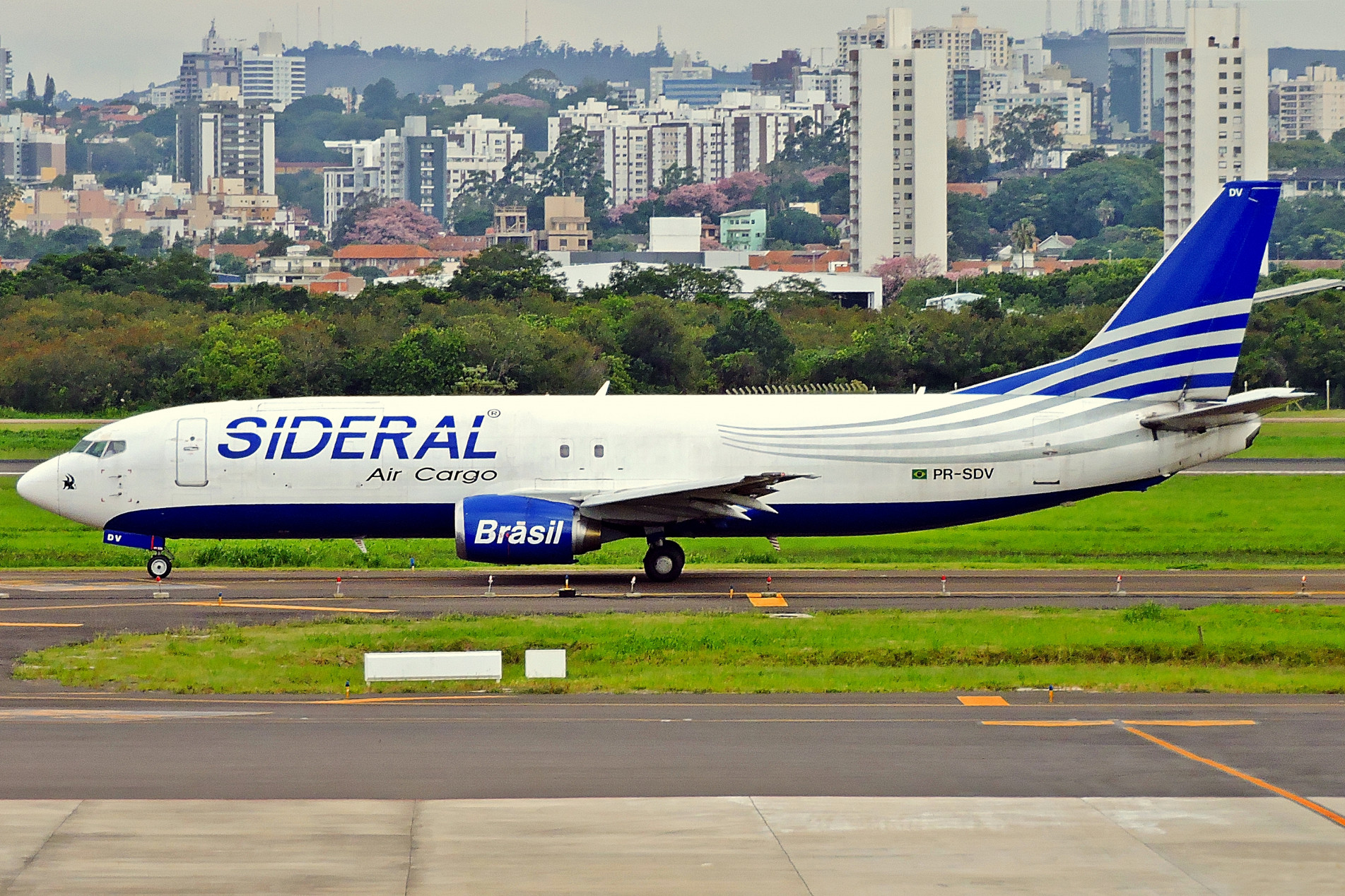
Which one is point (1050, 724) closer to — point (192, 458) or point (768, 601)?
point (768, 601)

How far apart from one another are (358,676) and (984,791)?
11499mm

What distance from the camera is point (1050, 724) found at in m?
24.6

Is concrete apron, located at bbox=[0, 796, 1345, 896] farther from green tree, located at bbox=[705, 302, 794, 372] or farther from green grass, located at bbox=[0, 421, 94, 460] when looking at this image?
green tree, located at bbox=[705, 302, 794, 372]

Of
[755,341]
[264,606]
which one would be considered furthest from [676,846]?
[755,341]

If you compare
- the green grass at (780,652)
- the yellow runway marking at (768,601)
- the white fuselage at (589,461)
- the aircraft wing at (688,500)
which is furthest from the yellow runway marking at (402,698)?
the white fuselage at (589,461)

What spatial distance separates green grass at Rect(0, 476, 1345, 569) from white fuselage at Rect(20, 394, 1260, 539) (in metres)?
4.81

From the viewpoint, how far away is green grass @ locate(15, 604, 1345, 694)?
2761 centimetres

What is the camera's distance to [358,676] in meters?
28.2

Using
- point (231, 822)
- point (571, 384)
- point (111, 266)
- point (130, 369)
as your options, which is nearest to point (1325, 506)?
point (571, 384)

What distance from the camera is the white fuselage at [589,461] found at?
131 feet

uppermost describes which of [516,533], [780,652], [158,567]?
[516,533]

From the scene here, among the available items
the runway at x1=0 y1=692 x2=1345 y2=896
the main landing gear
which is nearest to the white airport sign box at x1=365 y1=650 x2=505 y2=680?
the runway at x1=0 y1=692 x2=1345 y2=896

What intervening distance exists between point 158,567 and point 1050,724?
75.8 feet

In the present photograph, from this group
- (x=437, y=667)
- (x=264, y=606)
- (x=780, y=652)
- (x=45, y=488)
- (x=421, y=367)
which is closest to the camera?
(x=437, y=667)
